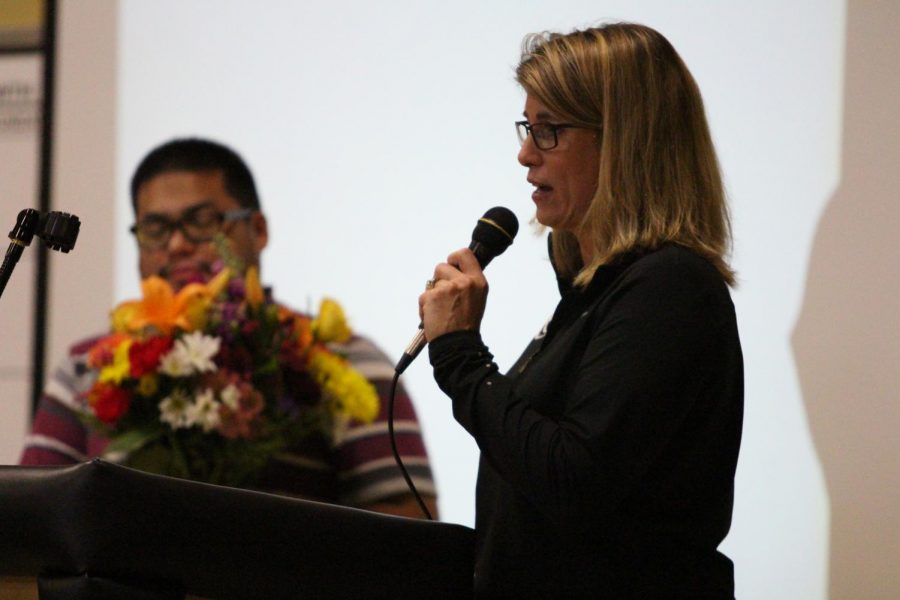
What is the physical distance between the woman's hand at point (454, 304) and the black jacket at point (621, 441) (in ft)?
0.07

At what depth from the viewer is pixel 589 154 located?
148 cm

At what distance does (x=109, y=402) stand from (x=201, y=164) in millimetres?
886

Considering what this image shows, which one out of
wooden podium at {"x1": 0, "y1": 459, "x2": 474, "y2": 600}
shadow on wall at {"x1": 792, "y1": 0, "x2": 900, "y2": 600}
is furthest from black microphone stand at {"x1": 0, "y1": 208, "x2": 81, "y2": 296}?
shadow on wall at {"x1": 792, "y1": 0, "x2": 900, "y2": 600}

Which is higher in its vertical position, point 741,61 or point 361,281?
point 741,61

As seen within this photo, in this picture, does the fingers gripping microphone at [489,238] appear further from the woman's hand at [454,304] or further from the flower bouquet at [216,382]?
the flower bouquet at [216,382]

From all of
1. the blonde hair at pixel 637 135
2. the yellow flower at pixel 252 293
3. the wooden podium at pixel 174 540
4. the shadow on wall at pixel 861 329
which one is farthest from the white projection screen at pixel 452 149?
the wooden podium at pixel 174 540

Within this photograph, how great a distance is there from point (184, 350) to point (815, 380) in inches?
49.2

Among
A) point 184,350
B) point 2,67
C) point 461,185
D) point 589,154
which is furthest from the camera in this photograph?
point 2,67

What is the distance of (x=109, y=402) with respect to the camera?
2.25 metres

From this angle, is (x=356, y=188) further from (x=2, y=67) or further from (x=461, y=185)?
(x=2, y=67)

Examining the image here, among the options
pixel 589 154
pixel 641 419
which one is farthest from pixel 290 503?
pixel 589 154

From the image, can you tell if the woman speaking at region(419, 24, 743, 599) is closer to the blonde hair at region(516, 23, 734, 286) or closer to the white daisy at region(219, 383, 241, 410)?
the blonde hair at region(516, 23, 734, 286)

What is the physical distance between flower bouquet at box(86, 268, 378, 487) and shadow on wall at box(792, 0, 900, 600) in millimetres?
933

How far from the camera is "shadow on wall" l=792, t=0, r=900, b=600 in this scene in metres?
2.24
